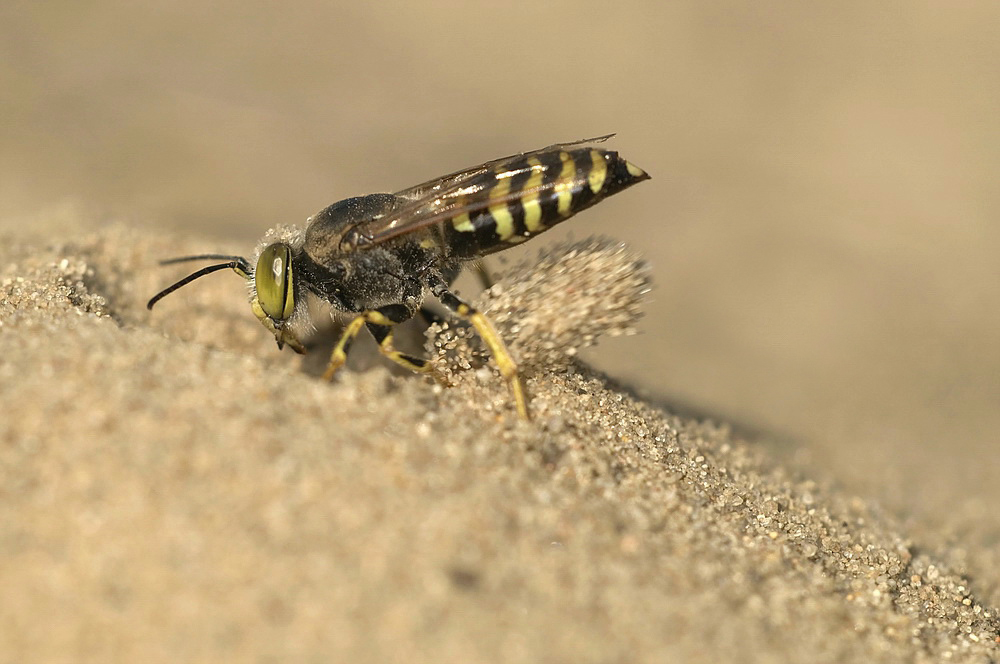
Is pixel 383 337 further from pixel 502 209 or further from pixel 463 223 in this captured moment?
pixel 502 209

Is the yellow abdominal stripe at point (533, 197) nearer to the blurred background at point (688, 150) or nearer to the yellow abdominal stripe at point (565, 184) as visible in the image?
the yellow abdominal stripe at point (565, 184)

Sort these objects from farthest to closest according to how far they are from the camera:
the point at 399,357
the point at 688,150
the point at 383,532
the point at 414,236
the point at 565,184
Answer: the point at 688,150
the point at 414,236
the point at 565,184
the point at 399,357
the point at 383,532

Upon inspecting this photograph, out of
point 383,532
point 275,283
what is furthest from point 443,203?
point 383,532

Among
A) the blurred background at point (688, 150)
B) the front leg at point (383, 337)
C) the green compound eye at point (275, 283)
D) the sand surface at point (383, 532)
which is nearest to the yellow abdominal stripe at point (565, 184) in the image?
the sand surface at point (383, 532)

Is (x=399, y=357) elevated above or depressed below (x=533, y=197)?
below

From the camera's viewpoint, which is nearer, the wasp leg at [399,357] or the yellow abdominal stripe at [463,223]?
the wasp leg at [399,357]

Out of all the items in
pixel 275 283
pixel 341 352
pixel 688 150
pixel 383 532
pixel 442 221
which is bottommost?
pixel 688 150

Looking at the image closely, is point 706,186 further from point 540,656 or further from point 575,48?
point 540,656
